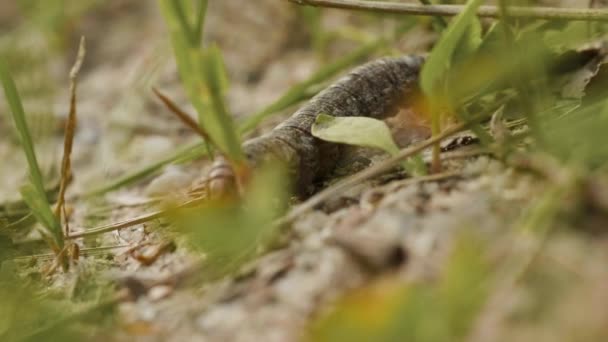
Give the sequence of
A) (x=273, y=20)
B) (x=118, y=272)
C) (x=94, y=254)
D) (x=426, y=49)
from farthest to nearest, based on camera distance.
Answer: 1. (x=273, y=20)
2. (x=426, y=49)
3. (x=94, y=254)
4. (x=118, y=272)

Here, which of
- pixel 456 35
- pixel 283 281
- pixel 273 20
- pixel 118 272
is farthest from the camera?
pixel 273 20

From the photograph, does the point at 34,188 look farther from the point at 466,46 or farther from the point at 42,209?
the point at 466,46

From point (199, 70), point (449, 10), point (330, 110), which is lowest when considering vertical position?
point (330, 110)

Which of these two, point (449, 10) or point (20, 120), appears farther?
point (449, 10)

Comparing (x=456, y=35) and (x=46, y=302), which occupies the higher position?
(x=456, y=35)

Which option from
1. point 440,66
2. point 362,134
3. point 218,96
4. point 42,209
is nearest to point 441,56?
point 440,66

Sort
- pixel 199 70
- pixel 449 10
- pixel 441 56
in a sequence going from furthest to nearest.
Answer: pixel 449 10 → pixel 441 56 → pixel 199 70

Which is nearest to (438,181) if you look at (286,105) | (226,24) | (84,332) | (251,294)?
(251,294)

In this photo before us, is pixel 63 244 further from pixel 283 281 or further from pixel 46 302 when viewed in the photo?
pixel 283 281
